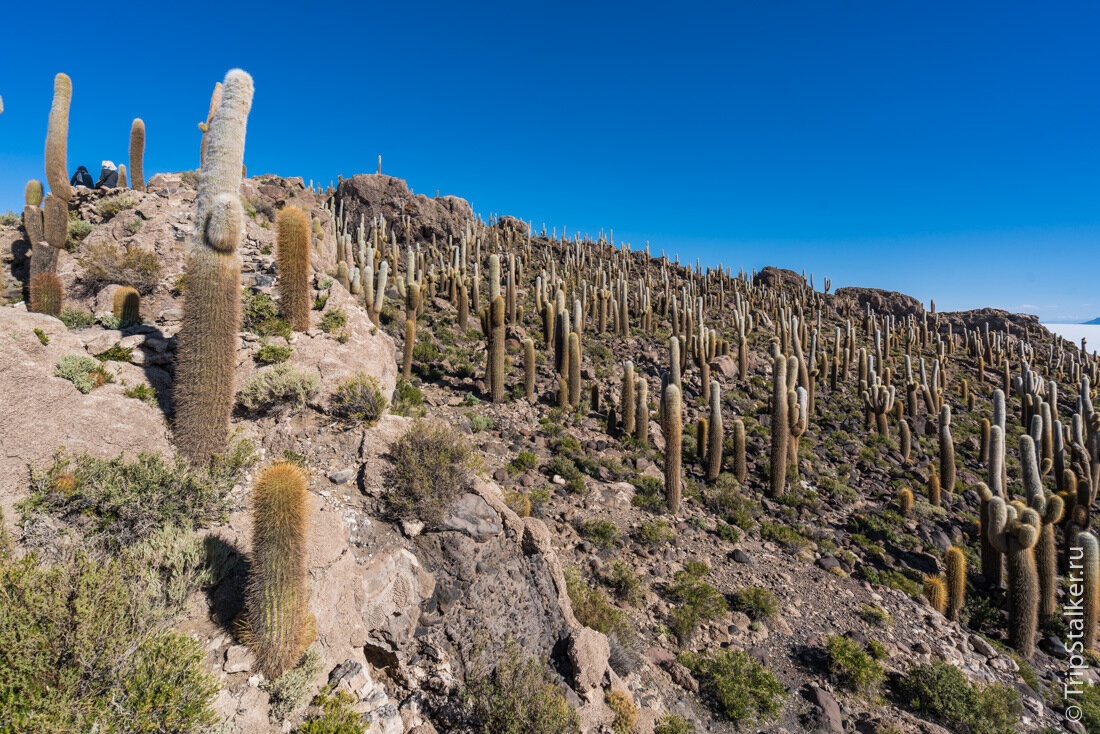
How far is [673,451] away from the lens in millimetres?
11492

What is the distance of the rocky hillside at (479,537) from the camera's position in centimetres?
473

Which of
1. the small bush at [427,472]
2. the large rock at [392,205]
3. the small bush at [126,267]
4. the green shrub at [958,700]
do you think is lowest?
the green shrub at [958,700]

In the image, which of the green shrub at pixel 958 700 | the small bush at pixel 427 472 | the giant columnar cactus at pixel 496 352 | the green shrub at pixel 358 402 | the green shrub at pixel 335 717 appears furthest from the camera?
the giant columnar cactus at pixel 496 352

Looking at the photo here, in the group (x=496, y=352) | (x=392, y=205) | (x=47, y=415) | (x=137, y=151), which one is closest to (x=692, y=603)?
(x=496, y=352)

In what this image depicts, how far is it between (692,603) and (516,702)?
430cm

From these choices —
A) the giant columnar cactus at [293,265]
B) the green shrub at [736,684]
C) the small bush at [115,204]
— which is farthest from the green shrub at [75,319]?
the green shrub at [736,684]

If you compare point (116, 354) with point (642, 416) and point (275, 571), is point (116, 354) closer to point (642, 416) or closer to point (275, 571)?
point (275, 571)

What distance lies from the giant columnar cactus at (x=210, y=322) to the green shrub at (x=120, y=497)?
688 millimetres

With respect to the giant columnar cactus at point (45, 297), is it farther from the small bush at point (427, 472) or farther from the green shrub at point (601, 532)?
the green shrub at point (601, 532)

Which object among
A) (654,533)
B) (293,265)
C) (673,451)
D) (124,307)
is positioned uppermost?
(293,265)

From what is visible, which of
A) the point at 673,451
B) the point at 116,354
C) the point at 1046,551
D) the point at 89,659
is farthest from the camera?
the point at 673,451

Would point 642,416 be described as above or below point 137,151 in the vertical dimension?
below

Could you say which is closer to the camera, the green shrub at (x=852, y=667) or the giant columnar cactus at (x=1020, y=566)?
the green shrub at (x=852, y=667)

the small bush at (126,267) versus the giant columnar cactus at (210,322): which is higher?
the small bush at (126,267)
